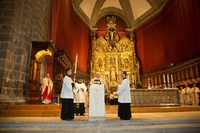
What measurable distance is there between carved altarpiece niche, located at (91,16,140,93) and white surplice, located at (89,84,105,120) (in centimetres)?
1108

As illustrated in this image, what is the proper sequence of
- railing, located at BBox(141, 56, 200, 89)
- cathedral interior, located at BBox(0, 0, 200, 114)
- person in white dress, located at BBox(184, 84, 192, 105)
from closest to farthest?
cathedral interior, located at BBox(0, 0, 200, 114)
railing, located at BBox(141, 56, 200, 89)
person in white dress, located at BBox(184, 84, 192, 105)

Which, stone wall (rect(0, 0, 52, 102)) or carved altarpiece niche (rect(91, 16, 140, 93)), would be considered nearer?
stone wall (rect(0, 0, 52, 102))

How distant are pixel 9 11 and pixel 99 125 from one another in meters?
6.05

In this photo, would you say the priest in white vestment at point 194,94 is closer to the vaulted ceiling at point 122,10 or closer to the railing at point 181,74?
the railing at point 181,74

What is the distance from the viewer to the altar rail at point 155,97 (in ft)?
29.8

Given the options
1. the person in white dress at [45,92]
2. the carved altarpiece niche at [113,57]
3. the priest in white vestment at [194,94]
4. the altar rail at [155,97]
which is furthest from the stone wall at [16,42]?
the priest in white vestment at [194,94]

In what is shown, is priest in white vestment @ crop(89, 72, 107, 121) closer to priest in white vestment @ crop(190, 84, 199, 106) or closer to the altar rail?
the altar rail

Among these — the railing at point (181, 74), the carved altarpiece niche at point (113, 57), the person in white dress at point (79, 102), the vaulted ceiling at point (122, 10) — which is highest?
the vaulted ceiling at point (122, 10)

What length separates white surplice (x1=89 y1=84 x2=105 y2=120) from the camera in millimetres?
4402

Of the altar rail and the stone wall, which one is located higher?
the stone wall

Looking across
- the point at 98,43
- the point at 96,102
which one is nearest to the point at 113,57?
the point at 98,43

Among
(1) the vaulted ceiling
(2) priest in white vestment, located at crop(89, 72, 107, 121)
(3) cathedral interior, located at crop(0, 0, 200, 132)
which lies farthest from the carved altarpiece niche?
(2) priest in white vestment, located at crop(89, 72, 107, 121)

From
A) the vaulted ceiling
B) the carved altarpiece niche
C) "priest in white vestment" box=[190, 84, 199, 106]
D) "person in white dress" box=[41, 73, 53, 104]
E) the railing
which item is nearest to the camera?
"person in white dress" box=[41, 73, 53, 104]

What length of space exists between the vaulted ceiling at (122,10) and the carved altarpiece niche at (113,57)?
2040 mm
